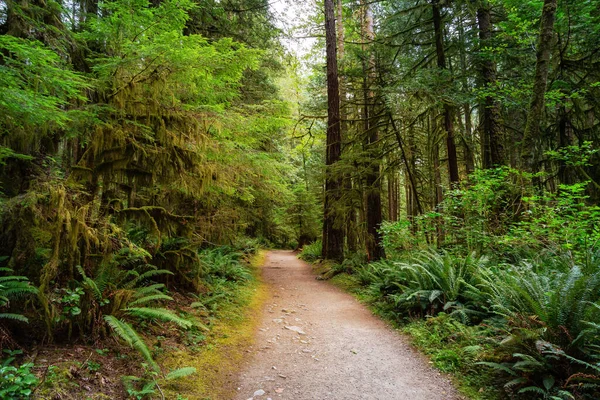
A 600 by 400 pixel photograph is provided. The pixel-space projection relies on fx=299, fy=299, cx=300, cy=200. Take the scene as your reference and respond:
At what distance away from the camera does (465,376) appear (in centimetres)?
371

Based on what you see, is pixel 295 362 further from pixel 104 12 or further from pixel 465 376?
pixel 104 12

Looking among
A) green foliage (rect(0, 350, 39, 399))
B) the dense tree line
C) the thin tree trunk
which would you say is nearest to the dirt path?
green foliage (rect(0, 350, 39, 399))

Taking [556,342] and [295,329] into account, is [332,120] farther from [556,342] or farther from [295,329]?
[556,342]

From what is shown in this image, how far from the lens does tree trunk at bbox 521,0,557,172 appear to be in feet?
20.0

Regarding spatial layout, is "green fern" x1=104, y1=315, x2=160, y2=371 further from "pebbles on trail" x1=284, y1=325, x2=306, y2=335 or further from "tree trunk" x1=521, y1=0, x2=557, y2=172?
"tree trunk" x1=521, y1=0, x2=557, y2=172

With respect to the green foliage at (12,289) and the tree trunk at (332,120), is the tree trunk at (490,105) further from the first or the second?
the green foliage at (12,289)

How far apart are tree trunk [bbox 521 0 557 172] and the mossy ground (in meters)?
6.84

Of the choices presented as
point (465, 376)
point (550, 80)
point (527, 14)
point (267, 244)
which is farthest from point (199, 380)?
point (267, 244)

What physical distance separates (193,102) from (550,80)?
9.22 m

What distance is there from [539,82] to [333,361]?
691cm

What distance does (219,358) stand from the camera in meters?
4.25

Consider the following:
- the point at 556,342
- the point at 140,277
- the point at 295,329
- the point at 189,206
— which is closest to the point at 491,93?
the point at 556,342

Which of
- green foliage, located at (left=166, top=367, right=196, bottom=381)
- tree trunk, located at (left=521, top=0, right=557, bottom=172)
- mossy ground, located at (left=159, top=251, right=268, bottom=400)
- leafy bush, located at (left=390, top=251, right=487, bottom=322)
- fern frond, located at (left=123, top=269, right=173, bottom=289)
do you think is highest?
tree trunk, located at (left=521, top=0, right=557, bottom=172)

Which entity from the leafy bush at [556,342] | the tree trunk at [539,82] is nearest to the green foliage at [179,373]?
the leafy bush at [556,342]
